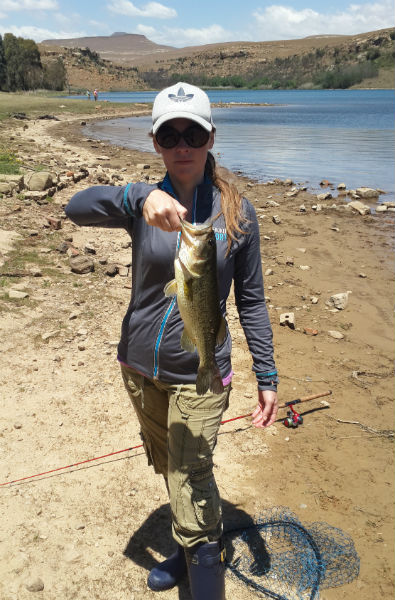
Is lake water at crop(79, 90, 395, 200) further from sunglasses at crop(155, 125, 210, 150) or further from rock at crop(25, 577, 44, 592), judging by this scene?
rock at crop(25, 577, 44, 592)

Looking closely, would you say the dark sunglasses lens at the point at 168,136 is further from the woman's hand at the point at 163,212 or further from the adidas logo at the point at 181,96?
the woman's hand at the point at 163,212

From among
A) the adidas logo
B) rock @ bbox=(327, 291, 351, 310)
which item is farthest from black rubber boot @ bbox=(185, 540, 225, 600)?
rock @ bbox=(327, 291, 351, 310)

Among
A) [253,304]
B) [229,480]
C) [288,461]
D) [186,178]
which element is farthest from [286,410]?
[186,178]

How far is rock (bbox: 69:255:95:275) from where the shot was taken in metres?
8.53

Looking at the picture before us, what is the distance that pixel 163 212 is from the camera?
2271 millimetres

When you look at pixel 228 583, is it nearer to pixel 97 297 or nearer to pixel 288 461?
pixel 288 461

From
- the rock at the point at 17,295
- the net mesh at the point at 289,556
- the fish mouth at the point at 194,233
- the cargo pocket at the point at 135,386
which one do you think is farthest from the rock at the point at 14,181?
the fish mouth at the point at 194,233

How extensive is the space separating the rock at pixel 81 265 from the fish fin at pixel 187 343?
6.40 metres

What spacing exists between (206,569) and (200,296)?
172cm

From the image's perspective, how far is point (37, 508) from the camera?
3947 millimetres

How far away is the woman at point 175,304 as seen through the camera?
2664mm

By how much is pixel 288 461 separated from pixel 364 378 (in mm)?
2188

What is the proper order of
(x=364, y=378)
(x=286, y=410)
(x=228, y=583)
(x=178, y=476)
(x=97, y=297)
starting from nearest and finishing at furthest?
(x=178, y=476) < (x=228, y=583) < (x=286, y=410) < (x=364, y=378) < (x=97, y=297)

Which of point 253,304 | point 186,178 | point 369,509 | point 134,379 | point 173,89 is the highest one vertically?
point 173,89
